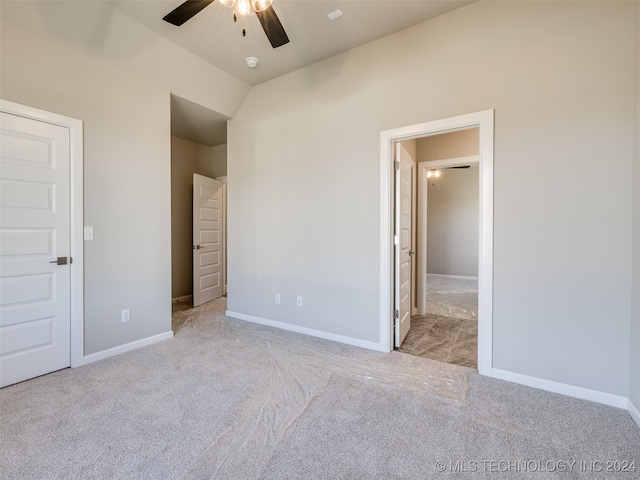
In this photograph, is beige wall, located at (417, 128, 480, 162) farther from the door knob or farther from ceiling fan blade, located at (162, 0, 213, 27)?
the door knob

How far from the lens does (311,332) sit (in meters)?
3.23

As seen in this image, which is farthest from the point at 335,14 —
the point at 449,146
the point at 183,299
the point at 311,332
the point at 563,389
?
the point at 183,299

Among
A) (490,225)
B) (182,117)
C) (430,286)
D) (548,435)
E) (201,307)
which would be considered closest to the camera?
(548,435)

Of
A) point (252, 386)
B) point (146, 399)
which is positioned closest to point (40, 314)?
point (146, 399)

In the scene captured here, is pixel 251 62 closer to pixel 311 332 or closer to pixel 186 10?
pixel 186 10

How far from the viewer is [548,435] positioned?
1.65 metres

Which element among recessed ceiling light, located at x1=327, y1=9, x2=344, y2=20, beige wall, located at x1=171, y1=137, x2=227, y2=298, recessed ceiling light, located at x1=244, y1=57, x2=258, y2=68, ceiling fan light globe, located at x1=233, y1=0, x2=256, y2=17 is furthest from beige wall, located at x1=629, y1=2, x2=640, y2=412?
beige wall, located at x1=171, y1=137, x2=227, y2=298

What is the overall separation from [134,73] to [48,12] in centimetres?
70

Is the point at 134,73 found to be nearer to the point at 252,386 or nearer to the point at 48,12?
the point at 48,12

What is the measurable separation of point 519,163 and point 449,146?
1928mm

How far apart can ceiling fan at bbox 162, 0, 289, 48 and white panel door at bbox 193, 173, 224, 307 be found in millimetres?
2805

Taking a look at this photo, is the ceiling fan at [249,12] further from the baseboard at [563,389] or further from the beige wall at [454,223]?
the beige wall at [454,223]

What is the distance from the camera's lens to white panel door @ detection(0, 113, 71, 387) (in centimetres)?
213

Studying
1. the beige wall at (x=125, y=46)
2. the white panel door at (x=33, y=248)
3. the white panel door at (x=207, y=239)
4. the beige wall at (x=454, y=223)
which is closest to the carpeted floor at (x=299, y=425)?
the white panel door at (x=33, y=248)
